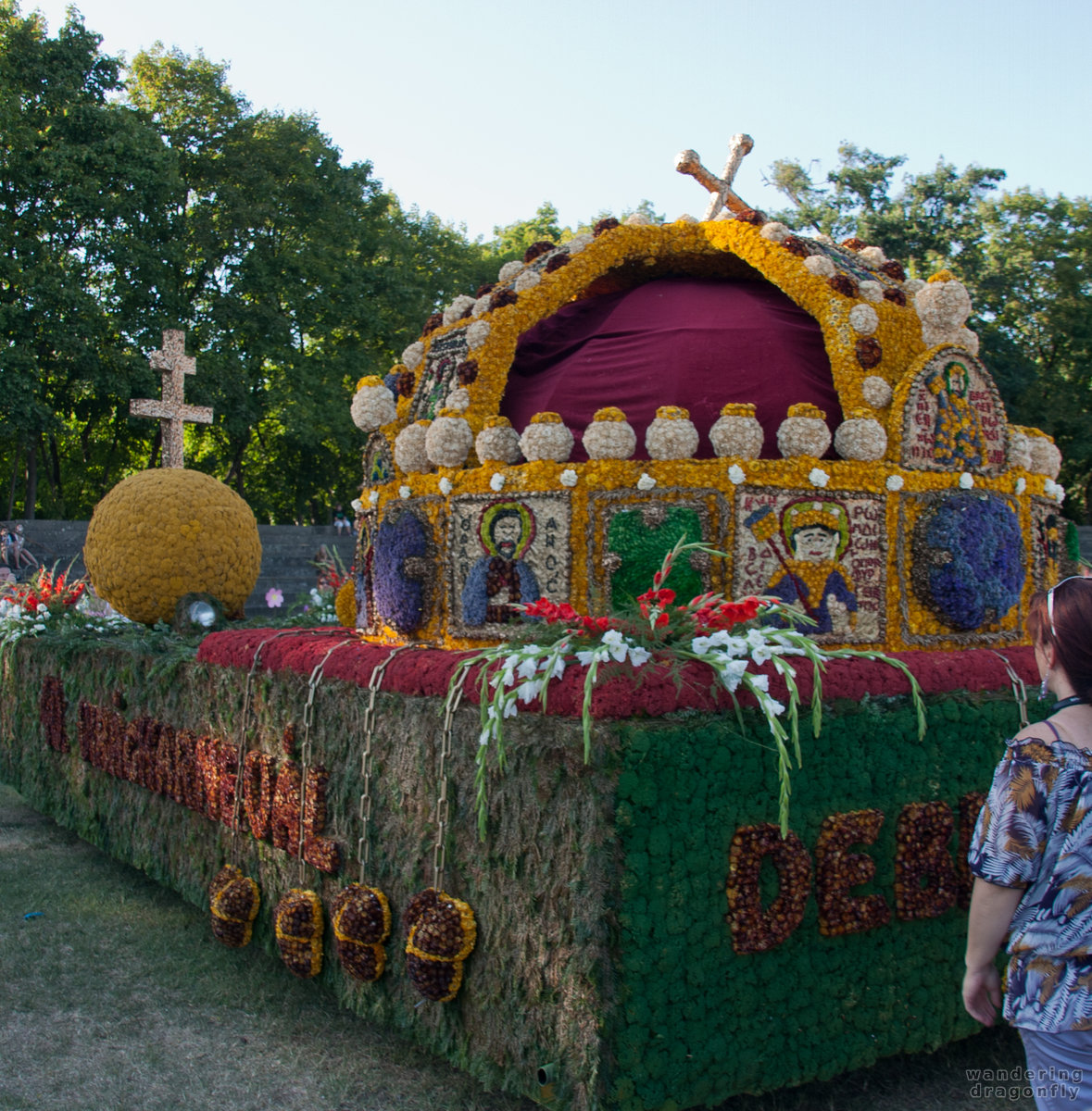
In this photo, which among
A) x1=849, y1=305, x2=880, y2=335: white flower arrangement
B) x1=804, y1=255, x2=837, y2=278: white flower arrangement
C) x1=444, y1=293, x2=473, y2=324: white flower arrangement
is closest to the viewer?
x1=849, y1=305, x2=880, y2=335: white flower arrangement

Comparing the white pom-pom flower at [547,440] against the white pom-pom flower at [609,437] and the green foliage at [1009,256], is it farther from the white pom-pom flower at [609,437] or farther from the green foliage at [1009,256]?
the green foliage at [1009,256]

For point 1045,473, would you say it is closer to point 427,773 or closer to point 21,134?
point 427,773

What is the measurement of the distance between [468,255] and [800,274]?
31648mm

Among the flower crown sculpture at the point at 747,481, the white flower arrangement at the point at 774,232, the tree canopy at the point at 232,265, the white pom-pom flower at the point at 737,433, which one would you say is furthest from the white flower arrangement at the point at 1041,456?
the tree canopy at the point at 232,265

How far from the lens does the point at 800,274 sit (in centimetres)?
635

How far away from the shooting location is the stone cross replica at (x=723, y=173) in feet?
24.7

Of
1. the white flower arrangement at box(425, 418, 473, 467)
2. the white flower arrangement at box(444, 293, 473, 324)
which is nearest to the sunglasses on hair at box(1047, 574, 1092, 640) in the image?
the white flower arrangement at box(425, 418, 473, 467)

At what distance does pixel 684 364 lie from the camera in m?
6.10

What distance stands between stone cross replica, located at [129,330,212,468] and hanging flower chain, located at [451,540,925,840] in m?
7.98

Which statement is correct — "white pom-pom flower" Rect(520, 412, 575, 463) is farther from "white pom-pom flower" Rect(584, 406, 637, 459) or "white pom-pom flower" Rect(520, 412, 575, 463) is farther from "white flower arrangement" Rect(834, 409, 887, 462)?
"white flower arrangement" Rect(834, 409, 887, 462)

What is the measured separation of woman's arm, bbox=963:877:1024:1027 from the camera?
2.55 metres

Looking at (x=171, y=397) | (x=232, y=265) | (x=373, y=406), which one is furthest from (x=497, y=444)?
(x=232, y=265)

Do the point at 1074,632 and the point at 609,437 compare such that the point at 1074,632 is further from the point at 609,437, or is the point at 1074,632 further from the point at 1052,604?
the point at 609,437

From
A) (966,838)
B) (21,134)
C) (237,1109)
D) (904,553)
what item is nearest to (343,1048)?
(237,1109)
